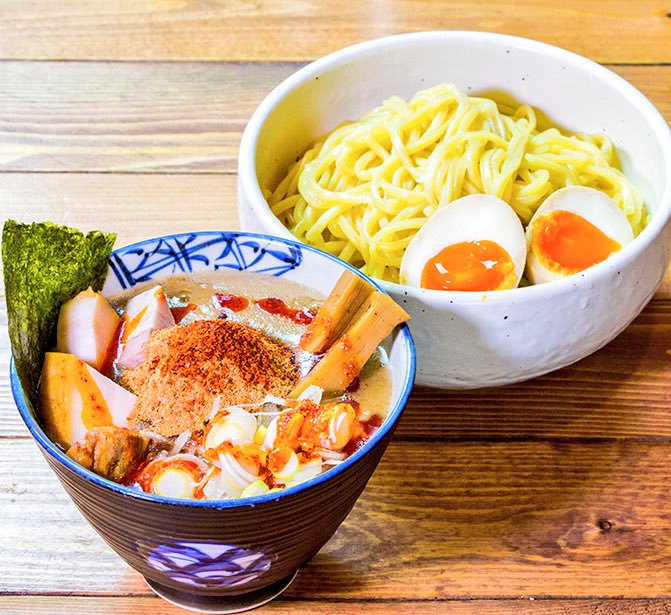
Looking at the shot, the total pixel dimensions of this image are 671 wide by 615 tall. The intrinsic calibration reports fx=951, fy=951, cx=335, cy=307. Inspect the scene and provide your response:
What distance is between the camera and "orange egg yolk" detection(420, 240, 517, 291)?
1.32 m

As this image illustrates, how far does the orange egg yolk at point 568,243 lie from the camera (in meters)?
1.37

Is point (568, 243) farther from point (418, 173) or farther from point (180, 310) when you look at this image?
point (180, 310)

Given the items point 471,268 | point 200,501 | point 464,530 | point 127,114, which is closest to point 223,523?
point 200,501

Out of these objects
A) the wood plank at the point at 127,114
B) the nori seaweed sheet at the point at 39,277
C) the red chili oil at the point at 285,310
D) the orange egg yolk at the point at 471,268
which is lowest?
the wood plank at the point at 127,114

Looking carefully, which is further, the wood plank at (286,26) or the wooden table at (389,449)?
the wood plank at (286,26)

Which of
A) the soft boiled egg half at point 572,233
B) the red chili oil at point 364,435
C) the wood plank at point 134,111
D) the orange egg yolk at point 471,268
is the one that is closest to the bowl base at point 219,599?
the red chili oil at point 364,435

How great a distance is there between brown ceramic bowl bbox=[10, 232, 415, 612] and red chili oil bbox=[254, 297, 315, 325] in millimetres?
81

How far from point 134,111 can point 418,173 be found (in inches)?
28.7

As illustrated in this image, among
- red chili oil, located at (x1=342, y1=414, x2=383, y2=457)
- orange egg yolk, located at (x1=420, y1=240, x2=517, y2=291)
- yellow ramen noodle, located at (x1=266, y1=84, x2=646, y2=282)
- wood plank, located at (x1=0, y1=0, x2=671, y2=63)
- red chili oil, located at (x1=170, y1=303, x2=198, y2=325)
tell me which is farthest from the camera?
wood plank, located at (x1=0, y1=0, x2=671, y2=63)

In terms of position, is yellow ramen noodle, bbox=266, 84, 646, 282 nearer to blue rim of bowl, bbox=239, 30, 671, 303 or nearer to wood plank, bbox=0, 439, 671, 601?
blue rim of bowl, bbox=239, 30, 671, 303

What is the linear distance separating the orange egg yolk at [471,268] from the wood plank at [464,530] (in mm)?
223

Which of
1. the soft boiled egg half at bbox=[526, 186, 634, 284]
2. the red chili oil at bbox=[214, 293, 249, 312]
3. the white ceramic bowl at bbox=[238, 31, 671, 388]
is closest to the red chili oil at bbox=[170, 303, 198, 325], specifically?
the red chili oil at bbox=[214, 293, 249, 312]

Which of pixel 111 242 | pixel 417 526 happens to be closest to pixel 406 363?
pixel 417 526

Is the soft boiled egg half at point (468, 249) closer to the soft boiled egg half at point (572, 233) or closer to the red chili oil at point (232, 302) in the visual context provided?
the soft boiled egg half at point (572, 233)
